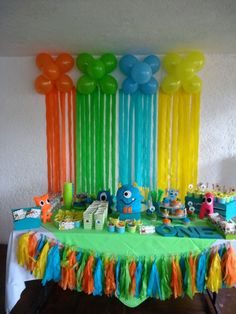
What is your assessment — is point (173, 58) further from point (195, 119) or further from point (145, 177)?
point (145, 177)

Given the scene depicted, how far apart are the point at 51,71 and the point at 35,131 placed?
0.64 m

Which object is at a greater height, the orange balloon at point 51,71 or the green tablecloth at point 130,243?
the orange balloon at point 51,71

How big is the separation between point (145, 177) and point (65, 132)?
926 millimetres

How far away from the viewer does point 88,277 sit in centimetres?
137

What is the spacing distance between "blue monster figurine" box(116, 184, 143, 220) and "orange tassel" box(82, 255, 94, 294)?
0.36 metres

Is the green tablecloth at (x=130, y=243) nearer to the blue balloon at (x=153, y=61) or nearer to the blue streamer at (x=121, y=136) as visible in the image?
the blue streamer at (x=121, y=136)

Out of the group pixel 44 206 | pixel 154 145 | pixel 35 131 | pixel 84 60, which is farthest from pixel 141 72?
pixel 44 206

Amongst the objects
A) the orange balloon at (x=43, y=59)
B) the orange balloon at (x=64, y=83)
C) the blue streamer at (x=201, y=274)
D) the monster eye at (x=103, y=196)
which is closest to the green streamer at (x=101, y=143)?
the orange balloon at (x=64, y=83)

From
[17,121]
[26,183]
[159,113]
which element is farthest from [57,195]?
[159,113]

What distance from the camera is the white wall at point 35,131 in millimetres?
2207

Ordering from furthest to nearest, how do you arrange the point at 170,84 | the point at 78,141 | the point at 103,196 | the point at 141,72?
the point at 78,141, the point at 170,84, the point at 141,72, the point at 103,196

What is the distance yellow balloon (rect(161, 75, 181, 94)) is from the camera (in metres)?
2.06

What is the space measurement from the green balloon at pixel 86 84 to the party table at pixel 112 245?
1.28 metres

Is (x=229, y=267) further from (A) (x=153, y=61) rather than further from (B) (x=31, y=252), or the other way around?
(A) (x=153, y=61)
